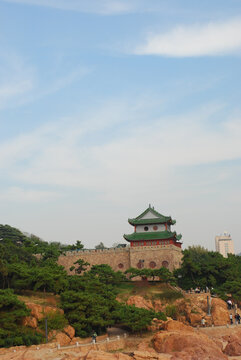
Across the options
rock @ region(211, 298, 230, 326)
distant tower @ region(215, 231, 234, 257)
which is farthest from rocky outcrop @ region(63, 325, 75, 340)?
distant tower @ region(215, 231, 234, 257)

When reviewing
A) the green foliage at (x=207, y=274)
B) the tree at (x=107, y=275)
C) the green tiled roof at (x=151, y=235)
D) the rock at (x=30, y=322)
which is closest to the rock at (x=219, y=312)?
the green foliage at (x=207, y=274)

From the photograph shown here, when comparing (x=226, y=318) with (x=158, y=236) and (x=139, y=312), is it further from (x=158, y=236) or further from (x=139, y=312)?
(x=158, y=236)

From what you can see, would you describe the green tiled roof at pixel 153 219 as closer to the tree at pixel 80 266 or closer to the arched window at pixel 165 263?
the arched window at pixel 165 263

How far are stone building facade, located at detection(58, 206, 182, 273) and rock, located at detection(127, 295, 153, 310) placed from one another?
31.1 feet

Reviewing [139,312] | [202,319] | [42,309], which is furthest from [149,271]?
[42,309]

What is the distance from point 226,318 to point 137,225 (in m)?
18.3

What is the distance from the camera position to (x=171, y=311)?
44.5m

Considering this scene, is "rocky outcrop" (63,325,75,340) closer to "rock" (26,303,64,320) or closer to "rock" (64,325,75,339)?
"rock" (64,325,75,339)

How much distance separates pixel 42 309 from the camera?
3650 cm

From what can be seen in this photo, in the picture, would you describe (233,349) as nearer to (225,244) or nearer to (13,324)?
(13,324)

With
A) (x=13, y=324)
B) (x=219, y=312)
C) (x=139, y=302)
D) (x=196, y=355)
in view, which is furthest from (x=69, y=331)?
(x=219, y=312)

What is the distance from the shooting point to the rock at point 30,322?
34344mm

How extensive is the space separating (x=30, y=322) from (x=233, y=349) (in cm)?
1625

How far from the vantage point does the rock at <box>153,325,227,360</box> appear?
31.6m
